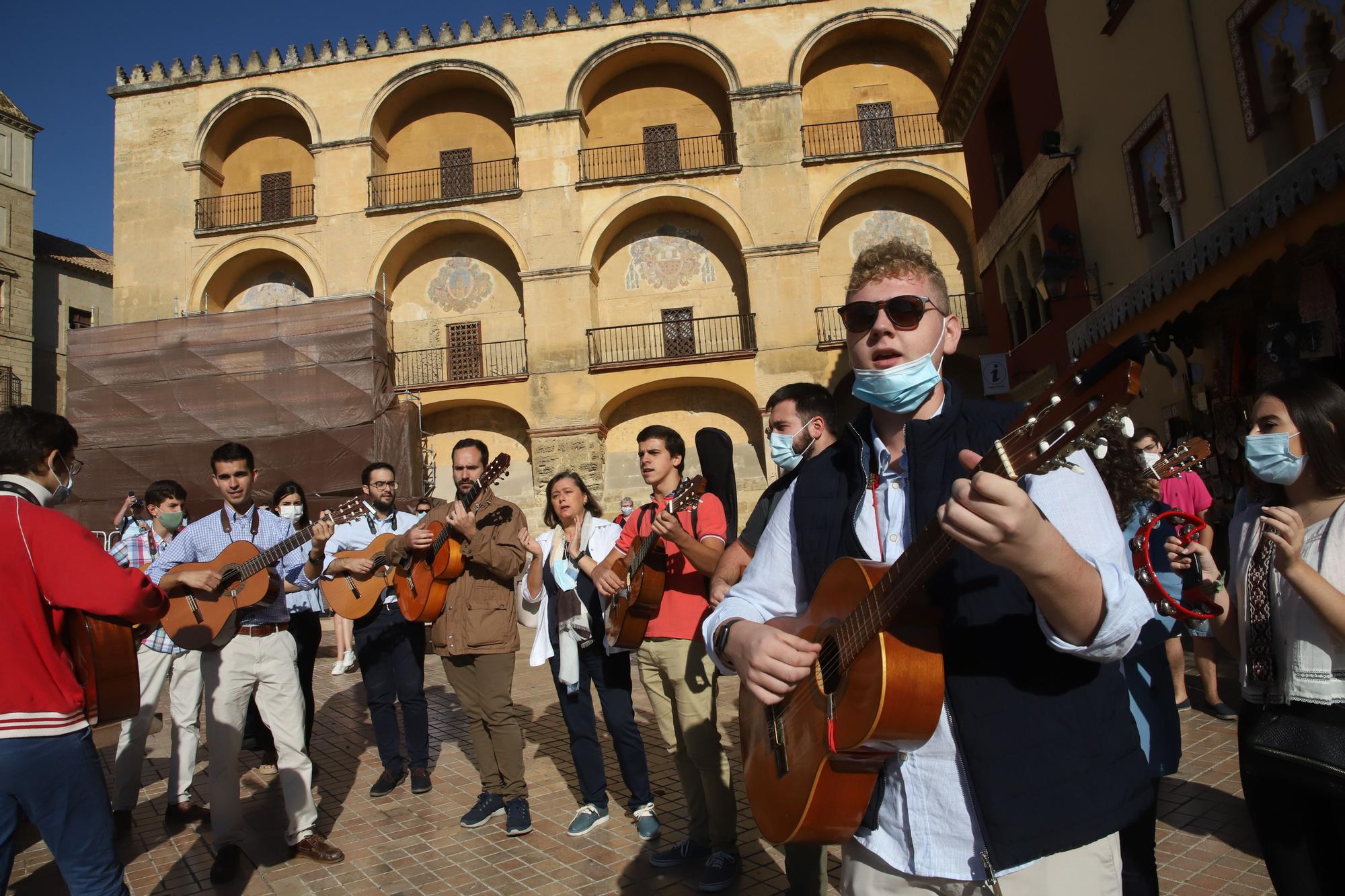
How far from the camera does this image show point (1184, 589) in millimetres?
3113

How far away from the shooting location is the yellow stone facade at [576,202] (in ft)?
72.8

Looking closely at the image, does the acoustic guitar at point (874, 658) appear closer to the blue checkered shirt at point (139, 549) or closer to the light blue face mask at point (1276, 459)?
the light blue face mask at point (1276, 459)

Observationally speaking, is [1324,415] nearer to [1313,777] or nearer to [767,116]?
[1313,777]

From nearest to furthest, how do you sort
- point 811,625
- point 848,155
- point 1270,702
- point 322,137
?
1. point 811,625
2. point 1270,702
3. point 848,155
4. point 322,137

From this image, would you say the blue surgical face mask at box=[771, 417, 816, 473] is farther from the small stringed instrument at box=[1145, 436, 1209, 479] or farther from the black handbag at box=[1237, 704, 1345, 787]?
the black handbag at box=[1237, 704, 1345, 787]

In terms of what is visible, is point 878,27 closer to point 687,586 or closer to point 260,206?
point 260,206

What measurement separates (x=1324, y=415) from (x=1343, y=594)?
23.3 inches

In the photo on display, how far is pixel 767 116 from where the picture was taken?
2223 cm

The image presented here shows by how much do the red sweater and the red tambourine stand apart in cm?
373

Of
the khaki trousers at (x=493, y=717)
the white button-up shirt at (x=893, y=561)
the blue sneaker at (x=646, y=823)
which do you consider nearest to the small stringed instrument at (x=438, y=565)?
the khaki trousers at (x=493, y=717)

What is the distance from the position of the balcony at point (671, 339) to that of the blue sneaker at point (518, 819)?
17.8 meters

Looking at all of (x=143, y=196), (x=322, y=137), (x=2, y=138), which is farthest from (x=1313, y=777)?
(x=2, y=138)

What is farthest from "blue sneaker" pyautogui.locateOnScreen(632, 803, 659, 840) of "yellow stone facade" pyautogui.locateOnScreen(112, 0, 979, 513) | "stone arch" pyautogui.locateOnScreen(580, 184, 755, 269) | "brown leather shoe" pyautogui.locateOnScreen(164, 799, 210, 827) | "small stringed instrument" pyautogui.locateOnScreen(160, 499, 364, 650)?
"stone arch" pyautogui.locateOnScreen(580, 184, 755, 269)

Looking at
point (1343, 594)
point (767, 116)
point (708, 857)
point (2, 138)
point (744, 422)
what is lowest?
point (708, 857)
